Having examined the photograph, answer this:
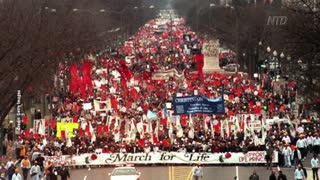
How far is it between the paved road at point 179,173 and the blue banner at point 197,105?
11.6 ft

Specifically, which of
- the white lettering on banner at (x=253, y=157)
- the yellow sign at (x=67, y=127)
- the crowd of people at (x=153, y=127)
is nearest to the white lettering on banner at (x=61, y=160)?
the crowd of people at (x=153, y=127)

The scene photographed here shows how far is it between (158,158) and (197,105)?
11.0 feet

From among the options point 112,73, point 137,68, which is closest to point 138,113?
point 112,73

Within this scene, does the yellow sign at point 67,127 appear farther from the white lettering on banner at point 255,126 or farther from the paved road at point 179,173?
the white lettering on banner at point 255,126

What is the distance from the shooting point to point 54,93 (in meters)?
71.8

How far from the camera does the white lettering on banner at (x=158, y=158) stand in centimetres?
4503

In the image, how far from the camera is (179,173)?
1683 inches

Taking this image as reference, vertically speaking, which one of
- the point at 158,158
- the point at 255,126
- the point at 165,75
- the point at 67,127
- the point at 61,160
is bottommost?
the point at 165,75

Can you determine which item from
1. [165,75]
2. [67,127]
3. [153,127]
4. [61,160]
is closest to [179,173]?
[61,160]

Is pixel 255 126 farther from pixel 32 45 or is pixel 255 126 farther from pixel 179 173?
pixel 32 45

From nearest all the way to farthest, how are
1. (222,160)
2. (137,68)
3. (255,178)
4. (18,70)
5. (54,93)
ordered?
(255,178) → (222,160) → (18,70) → (54,93) → (137,68)

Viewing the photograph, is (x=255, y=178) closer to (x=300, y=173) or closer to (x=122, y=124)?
(x=300, y=173)

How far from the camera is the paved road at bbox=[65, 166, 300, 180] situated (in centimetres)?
4103

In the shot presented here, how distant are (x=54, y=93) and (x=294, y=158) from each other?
31865 millimetres
